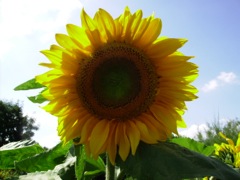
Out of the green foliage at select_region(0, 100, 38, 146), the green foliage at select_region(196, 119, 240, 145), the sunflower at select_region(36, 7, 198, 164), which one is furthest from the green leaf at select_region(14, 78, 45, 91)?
the green foliage at select_region(0, 100, 38, 146)

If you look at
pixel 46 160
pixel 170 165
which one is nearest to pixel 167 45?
pixel 170 165

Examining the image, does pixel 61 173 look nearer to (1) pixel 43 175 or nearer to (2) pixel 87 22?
(1) pixel 43 175

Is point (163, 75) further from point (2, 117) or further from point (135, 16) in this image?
point (2, 117)

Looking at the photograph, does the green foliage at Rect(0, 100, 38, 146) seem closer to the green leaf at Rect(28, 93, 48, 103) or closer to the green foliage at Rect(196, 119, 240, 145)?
the green foliage at Rect(196, 119, 240, 145)

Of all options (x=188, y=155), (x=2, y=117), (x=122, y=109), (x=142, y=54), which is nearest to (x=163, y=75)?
(x=142, y=54)

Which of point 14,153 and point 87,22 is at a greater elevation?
point 87,22

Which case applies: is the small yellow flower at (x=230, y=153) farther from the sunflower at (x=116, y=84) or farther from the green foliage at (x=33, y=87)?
the green foliage at (x=33, y=87)
